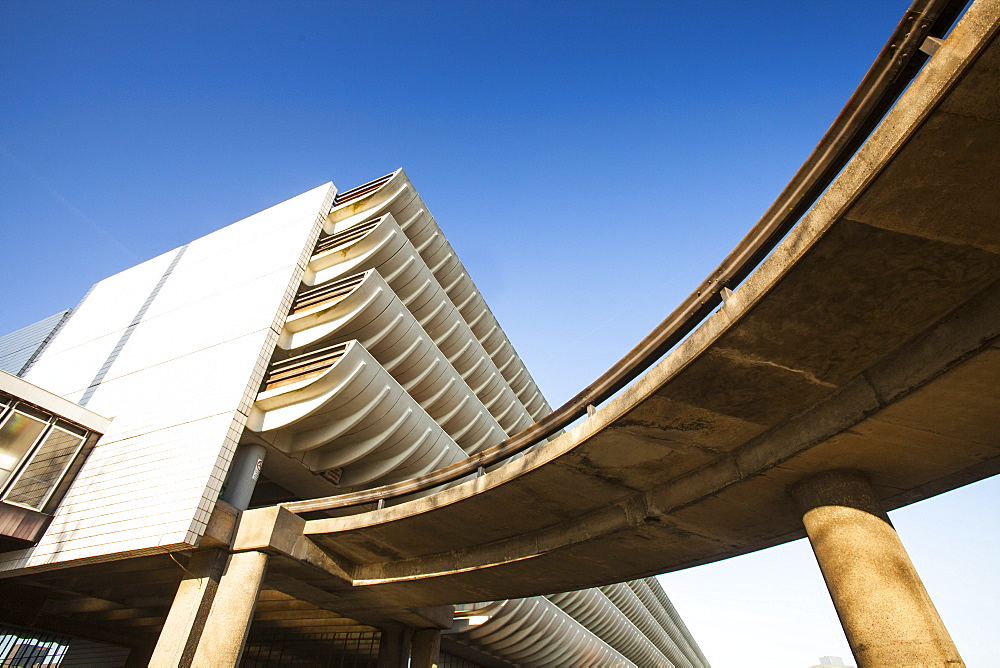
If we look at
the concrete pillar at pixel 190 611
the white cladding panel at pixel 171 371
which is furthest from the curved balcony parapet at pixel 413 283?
the concrete pillar at pixel 190 611

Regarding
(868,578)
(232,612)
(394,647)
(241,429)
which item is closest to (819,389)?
(868,578)

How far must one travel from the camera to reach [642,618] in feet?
122

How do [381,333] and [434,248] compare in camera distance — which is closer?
[381,333]

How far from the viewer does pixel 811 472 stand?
20.6 feet

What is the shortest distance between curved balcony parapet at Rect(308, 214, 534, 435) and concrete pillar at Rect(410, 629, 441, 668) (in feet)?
30.3

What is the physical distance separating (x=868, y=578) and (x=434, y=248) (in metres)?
17.8

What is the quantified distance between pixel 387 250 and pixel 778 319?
14093mm

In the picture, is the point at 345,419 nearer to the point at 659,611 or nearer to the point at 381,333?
the point at 381,333

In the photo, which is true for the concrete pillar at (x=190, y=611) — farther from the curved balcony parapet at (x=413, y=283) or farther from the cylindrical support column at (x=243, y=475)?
the curved balcony parapet at (x=413, y=283)

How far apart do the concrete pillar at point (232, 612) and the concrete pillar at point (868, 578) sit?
8.95m

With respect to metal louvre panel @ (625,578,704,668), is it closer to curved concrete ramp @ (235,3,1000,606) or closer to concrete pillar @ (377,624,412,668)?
concrete pillar @ (377,624,412,668)

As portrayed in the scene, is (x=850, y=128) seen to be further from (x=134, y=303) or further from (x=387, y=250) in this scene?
(x=134, y=303)

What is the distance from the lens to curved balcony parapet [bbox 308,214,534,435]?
54.8 ft

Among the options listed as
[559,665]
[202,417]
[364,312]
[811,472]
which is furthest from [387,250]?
[559,665]
